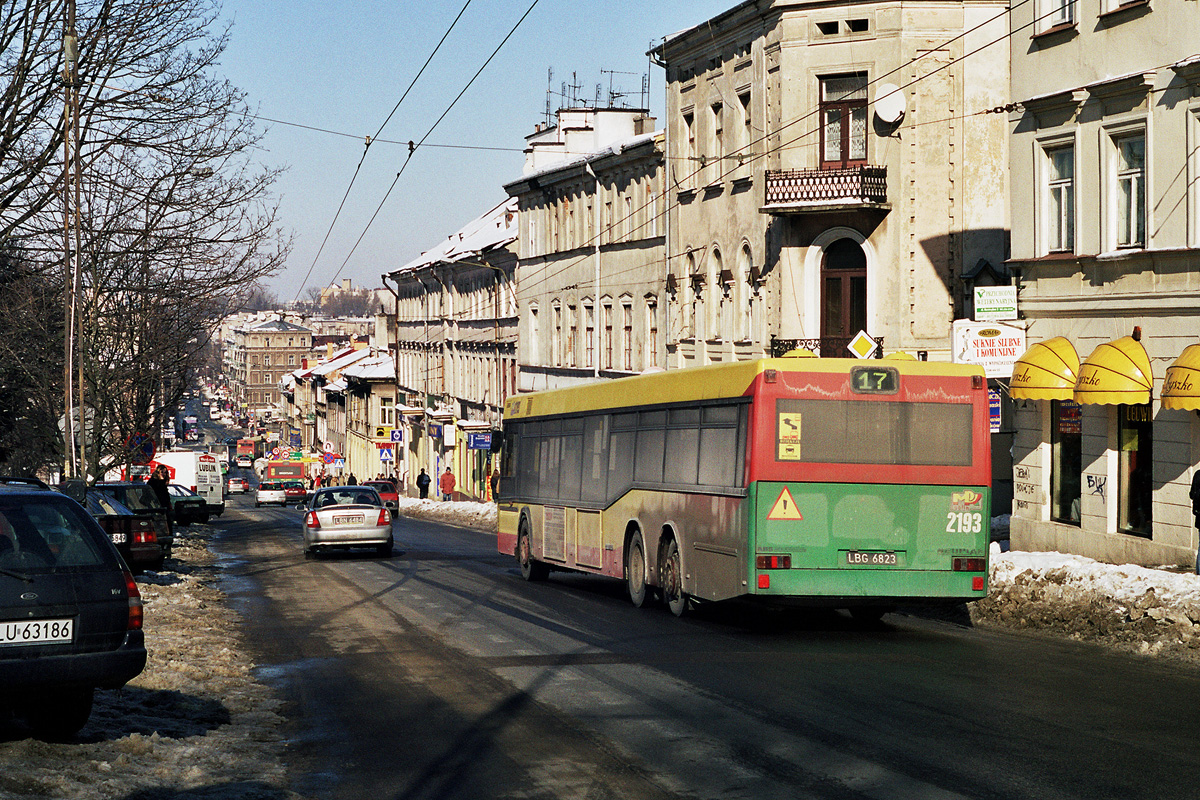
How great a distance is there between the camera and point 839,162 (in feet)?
112

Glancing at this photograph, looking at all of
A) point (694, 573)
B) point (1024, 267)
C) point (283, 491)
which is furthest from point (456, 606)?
point (283, 491)

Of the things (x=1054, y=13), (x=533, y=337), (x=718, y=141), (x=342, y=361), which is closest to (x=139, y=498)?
(x=718, y=141)

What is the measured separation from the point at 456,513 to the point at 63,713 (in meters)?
47.6

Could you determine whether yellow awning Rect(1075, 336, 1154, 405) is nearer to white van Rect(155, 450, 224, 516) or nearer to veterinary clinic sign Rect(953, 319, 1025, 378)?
veterinary clinic sign Rect(953, 319, 1025, 378)

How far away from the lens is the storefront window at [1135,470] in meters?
20.0

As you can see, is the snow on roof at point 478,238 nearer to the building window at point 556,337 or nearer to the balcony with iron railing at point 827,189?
the building window at point 556,337

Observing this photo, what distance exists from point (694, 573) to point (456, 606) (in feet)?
11.7

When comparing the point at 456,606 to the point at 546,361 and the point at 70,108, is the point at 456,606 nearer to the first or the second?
the point at 70,108

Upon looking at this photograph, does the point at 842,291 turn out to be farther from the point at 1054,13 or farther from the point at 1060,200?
the point at 1054,13

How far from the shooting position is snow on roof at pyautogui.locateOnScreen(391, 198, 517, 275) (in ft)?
227

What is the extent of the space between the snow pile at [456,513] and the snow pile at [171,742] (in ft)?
111

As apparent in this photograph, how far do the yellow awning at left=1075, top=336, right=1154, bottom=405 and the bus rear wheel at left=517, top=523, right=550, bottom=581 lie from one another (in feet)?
28.6

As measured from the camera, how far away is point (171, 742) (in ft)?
28.8

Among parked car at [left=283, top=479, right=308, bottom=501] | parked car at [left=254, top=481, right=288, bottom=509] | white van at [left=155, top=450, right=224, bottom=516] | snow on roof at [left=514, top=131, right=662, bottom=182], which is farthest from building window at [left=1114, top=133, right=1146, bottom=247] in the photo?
parked car at [left=254, top=481, right=288, bottom=509]
